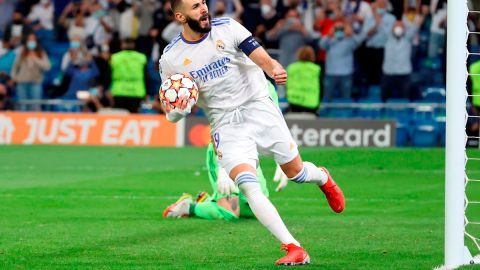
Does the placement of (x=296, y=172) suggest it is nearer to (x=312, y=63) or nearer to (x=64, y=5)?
(x=312, y=63)

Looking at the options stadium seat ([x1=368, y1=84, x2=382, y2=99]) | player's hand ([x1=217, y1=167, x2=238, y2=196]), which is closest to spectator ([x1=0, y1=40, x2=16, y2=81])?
stadium seat ([x1=368, y1=84, x2=382, y2=99])

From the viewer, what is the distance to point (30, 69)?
2595 cm

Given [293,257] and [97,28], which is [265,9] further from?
[293,257]

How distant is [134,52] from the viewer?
24.9 meters

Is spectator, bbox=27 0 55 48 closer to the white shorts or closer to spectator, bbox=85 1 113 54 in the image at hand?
spectator, bbox=85 1 113 54

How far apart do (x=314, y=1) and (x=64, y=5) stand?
6.20 metres

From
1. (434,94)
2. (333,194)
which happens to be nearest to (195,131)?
(434,94)

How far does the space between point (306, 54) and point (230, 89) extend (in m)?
14.1

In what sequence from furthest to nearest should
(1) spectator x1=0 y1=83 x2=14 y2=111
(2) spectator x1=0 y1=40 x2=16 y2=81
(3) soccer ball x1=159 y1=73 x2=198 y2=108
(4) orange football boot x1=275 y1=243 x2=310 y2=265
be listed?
(2) spectator x1=0 y1=40 x2=16 y2=81 → (1) spectator x1=0 y1=83 x2=14 y2=111 → (3) soccer ball x1=159 y1=73 x2=198 y2=108 → (4) orange football boot x1=275 y1=243 x2=310 y2=265

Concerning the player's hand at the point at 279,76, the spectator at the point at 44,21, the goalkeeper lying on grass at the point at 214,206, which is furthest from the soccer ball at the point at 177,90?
the spectator at the point at 44,21

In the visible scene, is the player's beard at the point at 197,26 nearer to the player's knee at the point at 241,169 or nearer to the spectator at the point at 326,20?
the player's knee at the point at 241,169

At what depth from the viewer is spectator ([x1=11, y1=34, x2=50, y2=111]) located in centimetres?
2586

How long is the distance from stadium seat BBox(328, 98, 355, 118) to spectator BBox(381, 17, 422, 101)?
0.75m

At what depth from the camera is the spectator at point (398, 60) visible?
2417cm
